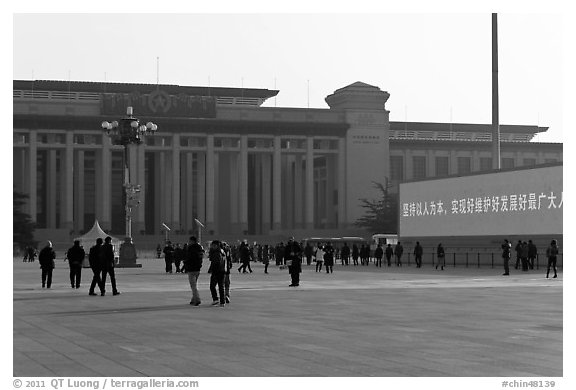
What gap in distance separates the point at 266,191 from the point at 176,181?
9.60 metres

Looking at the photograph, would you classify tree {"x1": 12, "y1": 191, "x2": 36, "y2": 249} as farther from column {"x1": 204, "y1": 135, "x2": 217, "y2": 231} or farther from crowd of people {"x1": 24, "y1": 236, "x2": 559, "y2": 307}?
crowd of people {"x1": 24, "y1": 236, "x2": 559, "y2": 307}

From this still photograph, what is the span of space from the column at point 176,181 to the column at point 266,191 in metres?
9.01

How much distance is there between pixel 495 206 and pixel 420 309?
96.6 feet

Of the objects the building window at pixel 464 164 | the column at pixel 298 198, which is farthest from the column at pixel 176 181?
the building window at pixel 464 164

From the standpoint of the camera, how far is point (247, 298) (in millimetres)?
24531

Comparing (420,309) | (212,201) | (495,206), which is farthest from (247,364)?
(212,201)

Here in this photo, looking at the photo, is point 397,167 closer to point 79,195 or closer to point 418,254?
point 79,195

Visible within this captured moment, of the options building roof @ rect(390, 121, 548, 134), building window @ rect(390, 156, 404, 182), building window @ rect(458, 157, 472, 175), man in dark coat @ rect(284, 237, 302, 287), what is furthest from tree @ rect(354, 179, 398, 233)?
man in dark coat @ rect(284, 237, 302, 287)

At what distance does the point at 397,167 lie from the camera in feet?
395

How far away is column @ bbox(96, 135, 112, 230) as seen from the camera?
106750 mm

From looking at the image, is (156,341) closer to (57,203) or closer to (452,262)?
(452,262)

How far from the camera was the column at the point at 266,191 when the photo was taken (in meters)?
112

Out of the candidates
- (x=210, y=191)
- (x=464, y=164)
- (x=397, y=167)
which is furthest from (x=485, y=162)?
(x=210, y=191)
